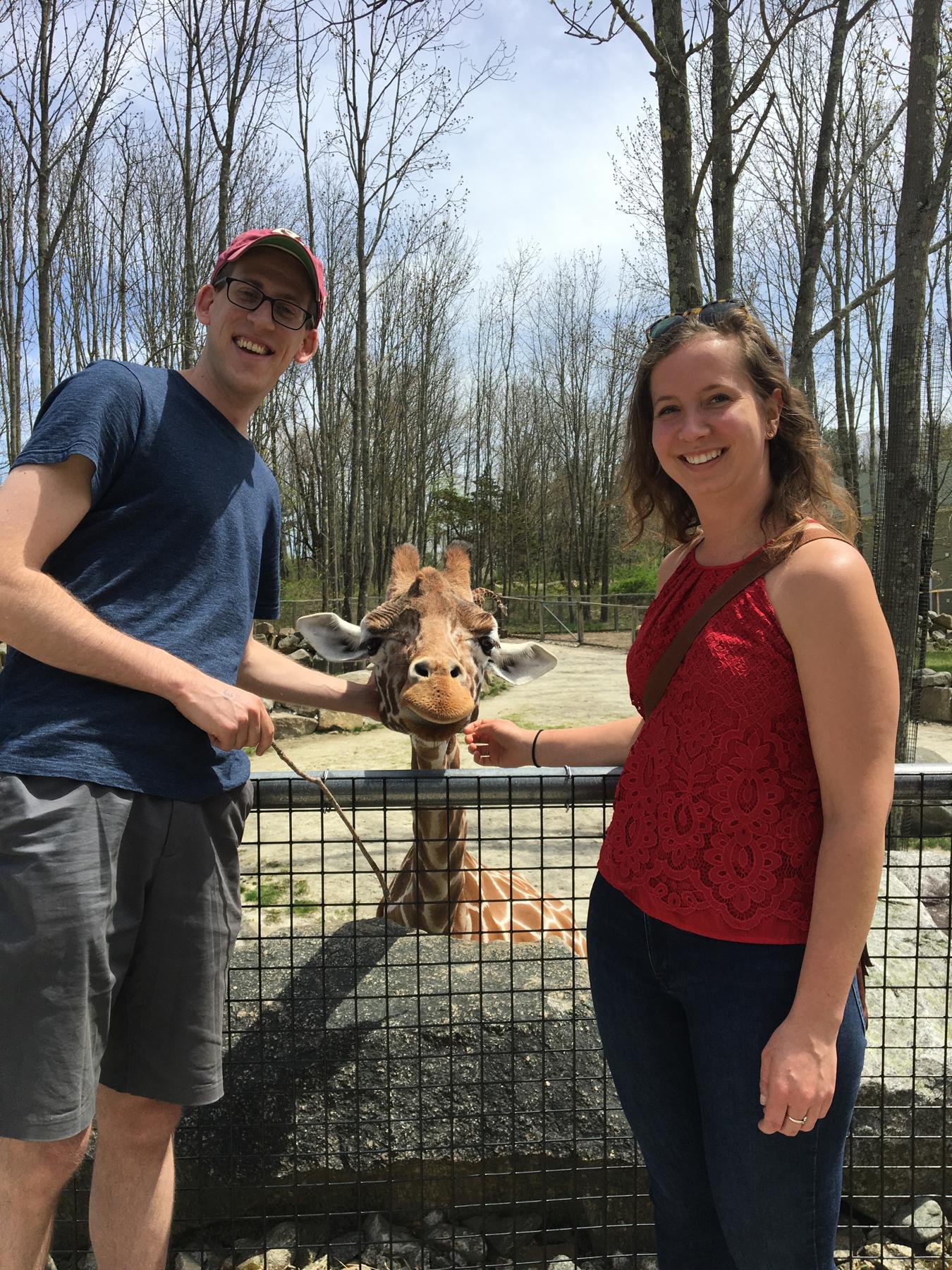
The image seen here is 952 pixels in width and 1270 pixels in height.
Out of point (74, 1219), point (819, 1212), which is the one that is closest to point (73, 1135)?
point (74, 1219)

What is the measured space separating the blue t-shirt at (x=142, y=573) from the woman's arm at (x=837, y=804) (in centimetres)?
114

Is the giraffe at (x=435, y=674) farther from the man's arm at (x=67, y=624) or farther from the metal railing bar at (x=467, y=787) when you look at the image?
the man's arm at (x=67, y=624)

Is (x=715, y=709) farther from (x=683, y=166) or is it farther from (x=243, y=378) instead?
(x=683, y=166)

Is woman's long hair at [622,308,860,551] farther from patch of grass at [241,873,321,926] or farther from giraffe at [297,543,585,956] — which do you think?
patch of grass at [241,873,321,926]

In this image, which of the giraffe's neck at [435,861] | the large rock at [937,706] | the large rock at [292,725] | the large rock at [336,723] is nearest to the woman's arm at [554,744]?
the giraffe's neck at [435,861]

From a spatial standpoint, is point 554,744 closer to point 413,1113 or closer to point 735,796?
point 735,796

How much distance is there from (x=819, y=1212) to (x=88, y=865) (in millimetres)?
1349

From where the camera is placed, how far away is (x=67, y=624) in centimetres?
153

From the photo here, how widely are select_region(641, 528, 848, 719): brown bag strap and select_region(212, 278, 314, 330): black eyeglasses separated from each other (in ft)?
3.91

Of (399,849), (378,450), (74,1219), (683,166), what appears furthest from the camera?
(378,450)

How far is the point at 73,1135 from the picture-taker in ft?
5.05

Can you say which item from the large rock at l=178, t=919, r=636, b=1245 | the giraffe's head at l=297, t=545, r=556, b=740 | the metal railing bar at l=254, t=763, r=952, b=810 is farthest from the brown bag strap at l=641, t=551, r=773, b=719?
the giraffe's head at l=297, t=545, r=556, b=740

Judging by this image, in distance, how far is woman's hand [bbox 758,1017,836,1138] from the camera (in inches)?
50.6

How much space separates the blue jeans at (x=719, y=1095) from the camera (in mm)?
1360
